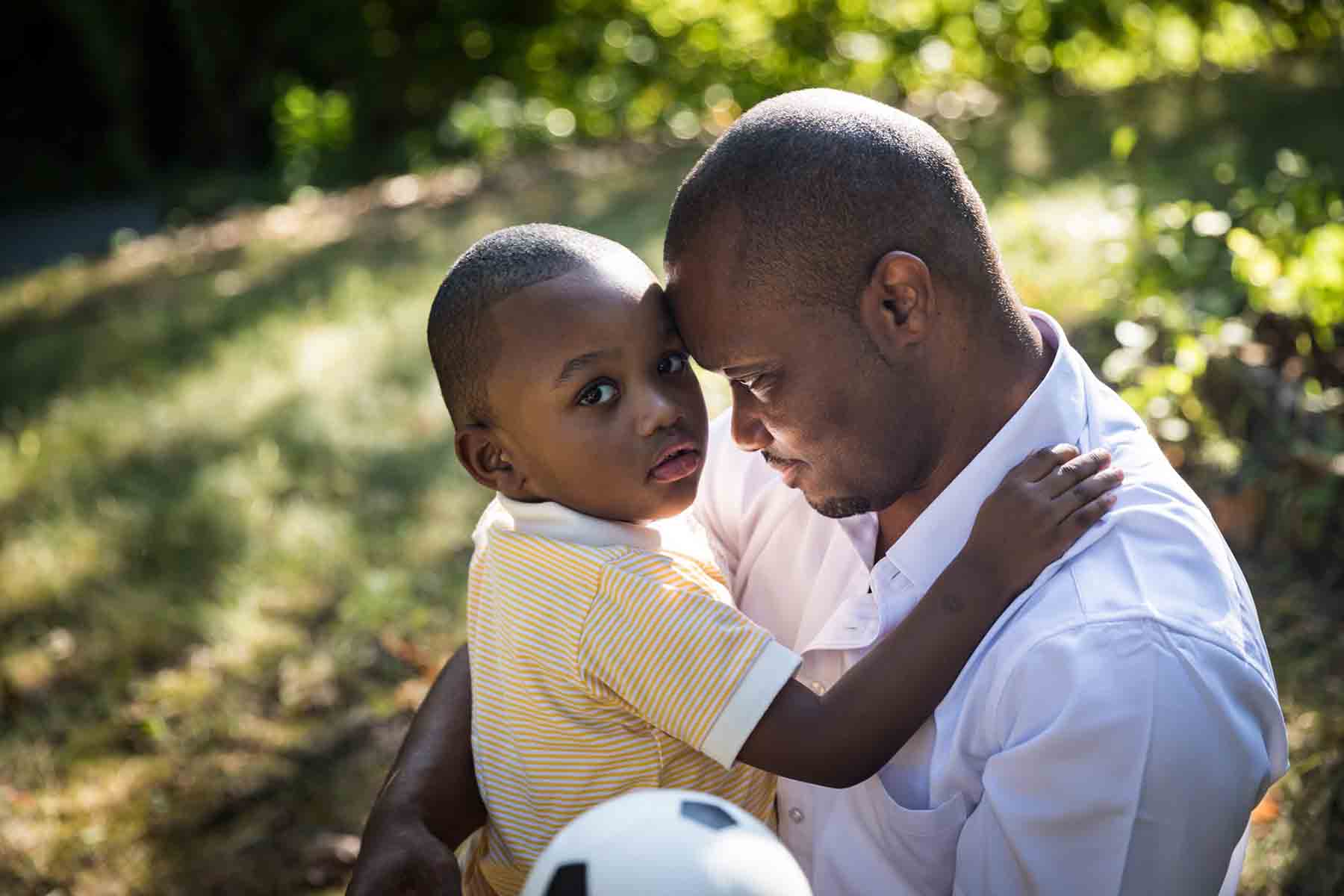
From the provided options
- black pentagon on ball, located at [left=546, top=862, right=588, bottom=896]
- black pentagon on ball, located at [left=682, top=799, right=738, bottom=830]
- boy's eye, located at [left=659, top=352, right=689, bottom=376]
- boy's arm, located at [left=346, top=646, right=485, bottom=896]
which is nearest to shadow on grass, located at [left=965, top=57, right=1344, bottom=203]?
boy's eye, located at [left=659, top=352, right=689, bottom=376]

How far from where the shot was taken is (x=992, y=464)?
2293 mm

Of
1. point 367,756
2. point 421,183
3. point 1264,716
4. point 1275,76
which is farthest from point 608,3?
point 1264,716

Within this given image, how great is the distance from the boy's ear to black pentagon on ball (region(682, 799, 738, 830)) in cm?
90

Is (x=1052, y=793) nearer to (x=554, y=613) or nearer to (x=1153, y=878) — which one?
(x=1153, y=878)

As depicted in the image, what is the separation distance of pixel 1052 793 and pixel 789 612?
848 millimetres

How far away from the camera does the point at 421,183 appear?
9188mm

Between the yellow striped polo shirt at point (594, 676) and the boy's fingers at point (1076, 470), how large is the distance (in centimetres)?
53

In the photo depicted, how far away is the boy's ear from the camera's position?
8.19 ft

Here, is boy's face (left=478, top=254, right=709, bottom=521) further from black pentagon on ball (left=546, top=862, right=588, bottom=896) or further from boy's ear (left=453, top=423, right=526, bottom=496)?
black pentagon on ball (left=546, top=862, right=588, bottom=896)

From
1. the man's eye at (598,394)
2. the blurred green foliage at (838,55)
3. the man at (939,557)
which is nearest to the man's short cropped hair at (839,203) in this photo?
the man at (939,557)

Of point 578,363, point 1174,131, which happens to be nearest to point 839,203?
point 578,363

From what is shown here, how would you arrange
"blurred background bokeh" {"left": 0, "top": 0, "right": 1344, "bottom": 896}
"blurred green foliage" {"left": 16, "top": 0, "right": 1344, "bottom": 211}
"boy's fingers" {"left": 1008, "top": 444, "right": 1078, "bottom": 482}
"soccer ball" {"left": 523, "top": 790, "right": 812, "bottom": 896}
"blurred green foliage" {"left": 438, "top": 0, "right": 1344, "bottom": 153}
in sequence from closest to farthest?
"soccer ball" {"left": 523, "top": 790, "right": 812, "bottom": 896}
"boy's fingers" {"left": 1008, "top": 444, "right": 1078, "bottom": 482}
"blurred background bokeh" {"left": 0, "top": 0, "right": 1344, "bottom": 896}
"blurred green foliage" {"left": 438, "top": 0, "right": 1344, "bottom": 153}
"blurred green foliage" {"left": 16, "top": 0, "right": 1344, "bottom": 211}

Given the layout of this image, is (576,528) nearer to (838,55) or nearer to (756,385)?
(756,385)

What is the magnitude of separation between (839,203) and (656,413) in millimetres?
511
